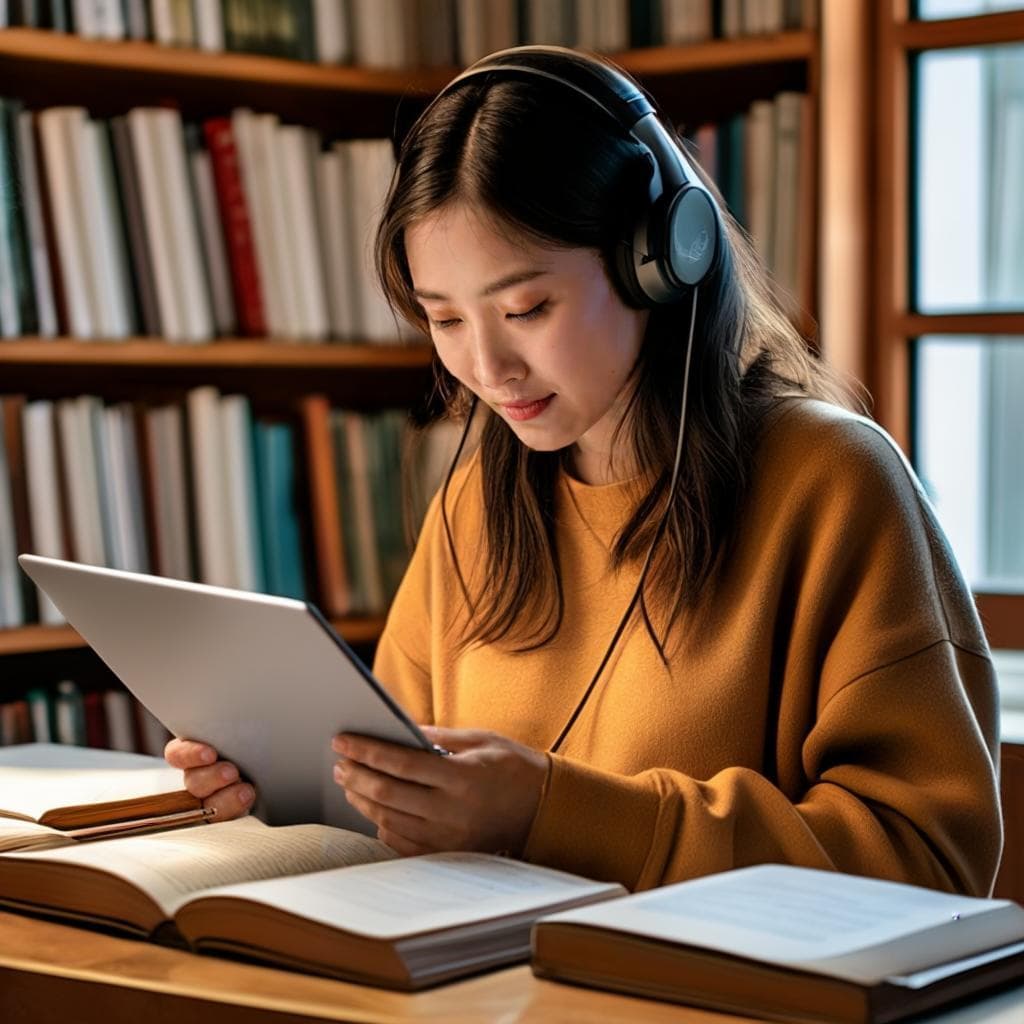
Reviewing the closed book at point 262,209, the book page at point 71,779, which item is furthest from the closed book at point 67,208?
the book page at point 71,779

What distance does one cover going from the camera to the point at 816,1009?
0.75 meters

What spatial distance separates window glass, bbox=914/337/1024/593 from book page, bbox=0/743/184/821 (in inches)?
45.7

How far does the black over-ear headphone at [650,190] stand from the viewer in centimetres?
124

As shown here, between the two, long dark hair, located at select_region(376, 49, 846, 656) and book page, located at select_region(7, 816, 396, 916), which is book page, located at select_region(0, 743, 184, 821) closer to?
book page, located at select_region(7, 816, 396, 916)

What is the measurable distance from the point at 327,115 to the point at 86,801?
1504 mm

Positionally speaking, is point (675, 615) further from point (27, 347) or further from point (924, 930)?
point (27, 347)

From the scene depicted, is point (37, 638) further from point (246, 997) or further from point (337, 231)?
point (246, 997)

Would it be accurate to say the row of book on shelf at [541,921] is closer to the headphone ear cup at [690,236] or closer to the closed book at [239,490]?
the headphone ear cup at [690,236]

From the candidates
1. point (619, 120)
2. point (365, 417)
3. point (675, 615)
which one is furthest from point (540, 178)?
point (365, 417)

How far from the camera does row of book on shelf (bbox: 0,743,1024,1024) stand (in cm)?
78

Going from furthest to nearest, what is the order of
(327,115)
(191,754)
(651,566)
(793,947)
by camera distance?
(327,115) → (651,566) → (191,754) → (793,947)

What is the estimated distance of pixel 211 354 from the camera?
2.17 metres

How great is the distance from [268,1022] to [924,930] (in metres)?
0.34

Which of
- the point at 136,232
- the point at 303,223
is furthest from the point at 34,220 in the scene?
the point at 303,223
